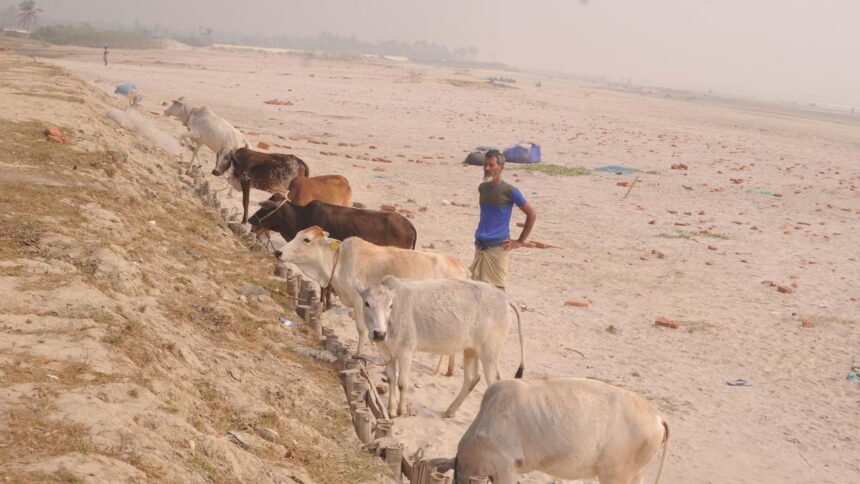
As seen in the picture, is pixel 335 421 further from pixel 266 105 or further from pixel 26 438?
pixel 266 105

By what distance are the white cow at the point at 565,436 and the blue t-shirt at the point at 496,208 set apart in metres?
3.06

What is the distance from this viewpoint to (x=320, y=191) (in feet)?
42.1

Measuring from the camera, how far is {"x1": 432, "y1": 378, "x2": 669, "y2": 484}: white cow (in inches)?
226

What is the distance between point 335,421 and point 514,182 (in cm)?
1649

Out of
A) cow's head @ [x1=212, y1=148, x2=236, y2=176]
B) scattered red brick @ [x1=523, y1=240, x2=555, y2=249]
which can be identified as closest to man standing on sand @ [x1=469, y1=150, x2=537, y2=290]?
scattered red brick @ [x1=523, y1=240, x2=555, y2=249]

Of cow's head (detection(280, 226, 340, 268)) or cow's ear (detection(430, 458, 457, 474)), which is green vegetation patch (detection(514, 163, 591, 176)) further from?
cow's ear (detection(430, 458, 457, 474))

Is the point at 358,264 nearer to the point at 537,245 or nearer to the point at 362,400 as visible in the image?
the point at 362,400

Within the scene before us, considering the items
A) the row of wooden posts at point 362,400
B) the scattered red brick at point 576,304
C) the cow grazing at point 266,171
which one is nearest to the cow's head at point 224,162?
the cow grazing at point 266,171

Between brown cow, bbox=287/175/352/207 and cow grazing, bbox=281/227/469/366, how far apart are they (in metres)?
3.03

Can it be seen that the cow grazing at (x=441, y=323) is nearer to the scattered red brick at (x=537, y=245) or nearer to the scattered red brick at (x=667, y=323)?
the scattered red brick at (x=667, y=323)

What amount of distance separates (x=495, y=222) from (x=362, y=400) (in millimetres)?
2694

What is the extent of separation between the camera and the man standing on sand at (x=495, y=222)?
28.0ft

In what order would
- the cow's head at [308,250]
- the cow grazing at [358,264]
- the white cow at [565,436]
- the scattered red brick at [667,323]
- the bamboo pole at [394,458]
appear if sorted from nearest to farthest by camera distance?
the white cow at [565,436] < the bamboo pole at [394,458] < the cow grazing at [358,264] < the cow's head at [308,250] < the scattered red brick at [667,323]

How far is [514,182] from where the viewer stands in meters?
22.6
